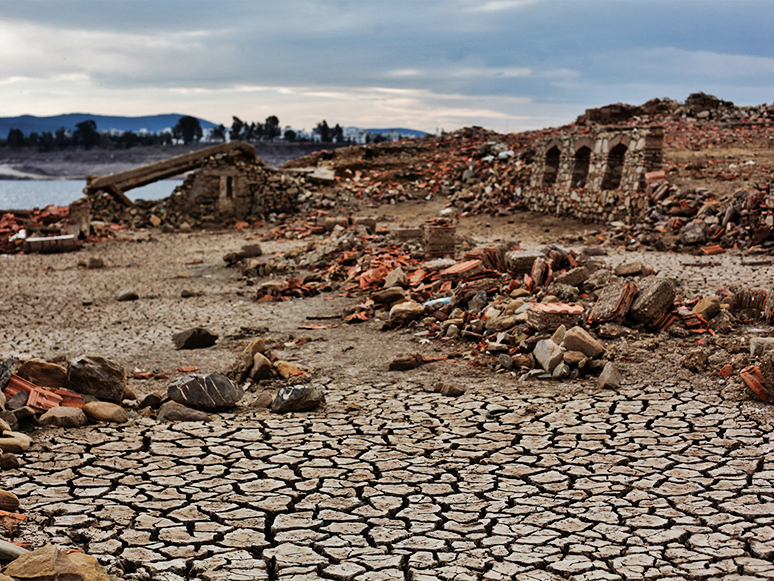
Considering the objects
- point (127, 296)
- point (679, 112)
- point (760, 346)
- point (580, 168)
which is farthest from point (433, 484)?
point (679, 112)

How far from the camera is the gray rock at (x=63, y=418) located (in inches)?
216

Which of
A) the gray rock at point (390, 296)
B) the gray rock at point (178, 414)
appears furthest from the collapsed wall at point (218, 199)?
the gray rock at point (178, 414)

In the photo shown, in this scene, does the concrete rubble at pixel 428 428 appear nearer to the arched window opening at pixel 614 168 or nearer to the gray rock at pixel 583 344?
the gray rock at pixel 583 344

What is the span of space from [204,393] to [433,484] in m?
2.57

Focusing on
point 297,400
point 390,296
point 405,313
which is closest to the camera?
point 297,400

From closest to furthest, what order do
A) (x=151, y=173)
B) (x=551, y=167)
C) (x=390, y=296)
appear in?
1. (x=390, y=296)
2. (x=551, y=167)
3. (x=151, y=173)

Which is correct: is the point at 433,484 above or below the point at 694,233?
below

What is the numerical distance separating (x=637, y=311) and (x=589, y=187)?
10071 mm

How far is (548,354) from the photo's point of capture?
22.7ft

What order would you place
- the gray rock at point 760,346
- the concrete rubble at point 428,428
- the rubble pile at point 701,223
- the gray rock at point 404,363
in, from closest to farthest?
the concrete rubble at point 428,428 < the gray rock at point 760,346 < the gray rock at point 404,363 < the rubble pile at point 701,223

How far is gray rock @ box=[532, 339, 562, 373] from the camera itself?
6.83m

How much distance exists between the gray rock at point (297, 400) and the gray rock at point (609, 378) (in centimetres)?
Answer: 274

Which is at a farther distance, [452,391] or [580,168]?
[580,168]

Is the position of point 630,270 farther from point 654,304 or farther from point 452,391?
point 452,391
